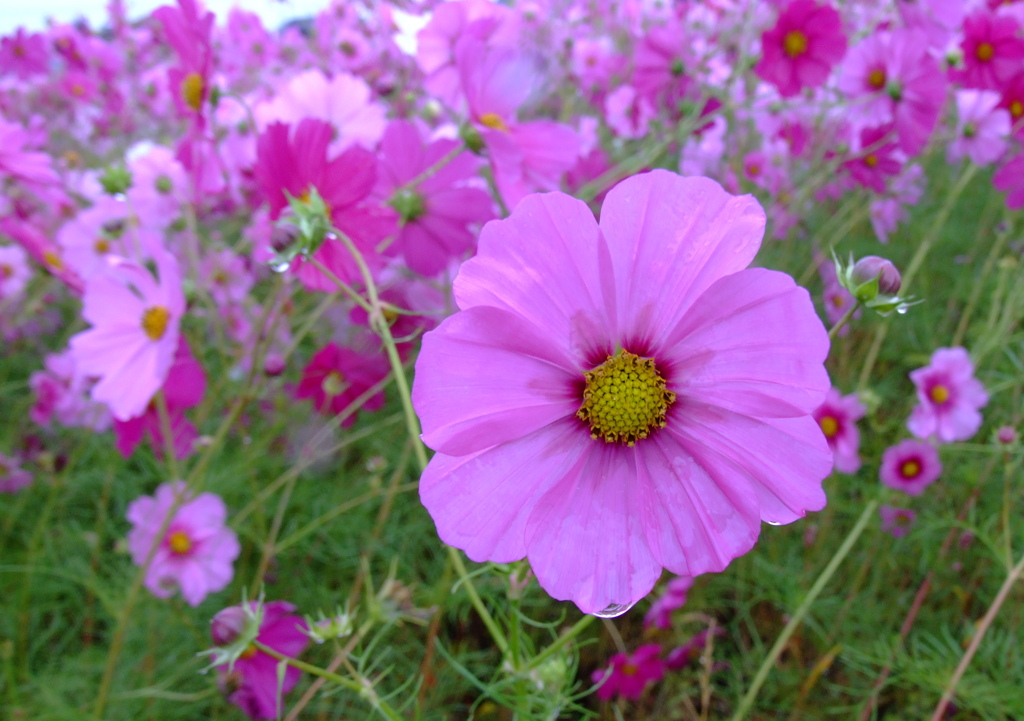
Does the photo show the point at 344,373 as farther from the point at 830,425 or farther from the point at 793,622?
the point at 830,425

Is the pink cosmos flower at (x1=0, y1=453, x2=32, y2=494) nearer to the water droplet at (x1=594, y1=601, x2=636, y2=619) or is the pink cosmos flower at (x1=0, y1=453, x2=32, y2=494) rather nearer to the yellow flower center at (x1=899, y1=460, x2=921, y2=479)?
the water droplet at (x1=594, y1=601, x2=636, y2=619)

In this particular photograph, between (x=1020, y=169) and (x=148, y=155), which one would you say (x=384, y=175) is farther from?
(x=1020, y=169)

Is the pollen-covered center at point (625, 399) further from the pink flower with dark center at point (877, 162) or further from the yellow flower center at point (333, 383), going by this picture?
the pink flower with dark center at point (877, 162)

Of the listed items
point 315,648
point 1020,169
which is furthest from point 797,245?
point 315,648

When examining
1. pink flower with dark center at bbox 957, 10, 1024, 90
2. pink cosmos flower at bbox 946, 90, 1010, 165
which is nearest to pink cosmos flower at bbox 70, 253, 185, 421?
pink flower with dark center at bbox 957, 10, 1024, 90

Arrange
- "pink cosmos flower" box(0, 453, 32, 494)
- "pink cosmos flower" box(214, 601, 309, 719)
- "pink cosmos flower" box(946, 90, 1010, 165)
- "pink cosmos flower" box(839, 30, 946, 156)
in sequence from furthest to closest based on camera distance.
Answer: "pink cosmos flower" box(946, 90, 1010, 165) < "pink cosmos flower" box(0, 453, 32, 494) < "pink cosmos flower" box(839, 30, 946, 156) < "pink cosmos flower" box(214, 601, 309, 719)

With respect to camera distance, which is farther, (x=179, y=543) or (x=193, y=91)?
(x=179, y=543)

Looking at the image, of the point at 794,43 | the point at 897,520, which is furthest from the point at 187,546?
the point at 794,43
